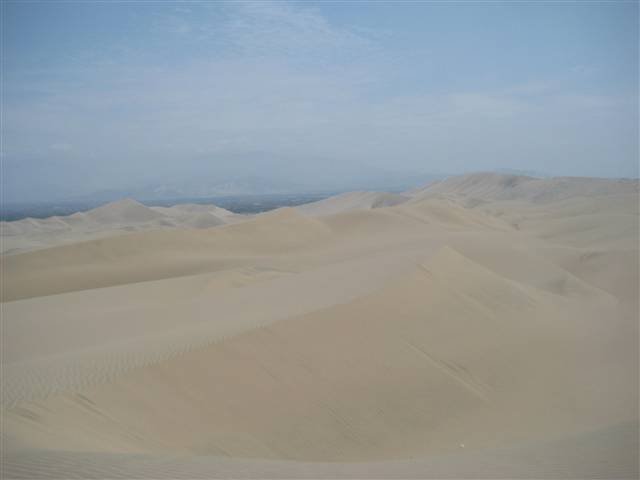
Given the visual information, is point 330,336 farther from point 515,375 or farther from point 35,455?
point 35,455

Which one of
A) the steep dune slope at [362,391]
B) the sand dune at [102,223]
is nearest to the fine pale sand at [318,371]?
the steep dune slope at [362,391]

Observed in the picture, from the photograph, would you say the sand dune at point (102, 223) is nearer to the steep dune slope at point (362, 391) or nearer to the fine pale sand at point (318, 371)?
the fine pale sand at point (318, 371)

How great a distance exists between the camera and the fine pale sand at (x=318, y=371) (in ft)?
19.2

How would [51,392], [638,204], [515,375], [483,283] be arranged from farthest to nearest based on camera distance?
[638,204] → [483,283] → [515,375] → [51,392]

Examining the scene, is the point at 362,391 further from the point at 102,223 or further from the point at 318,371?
the point at 102,223

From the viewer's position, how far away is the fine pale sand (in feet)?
19.2

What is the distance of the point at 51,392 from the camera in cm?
728

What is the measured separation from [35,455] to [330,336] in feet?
21.7

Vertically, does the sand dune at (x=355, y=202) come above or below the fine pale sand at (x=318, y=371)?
above

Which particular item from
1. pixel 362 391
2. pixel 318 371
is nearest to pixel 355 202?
pixel 318 371

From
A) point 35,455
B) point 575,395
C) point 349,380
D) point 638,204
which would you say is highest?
point 638,204

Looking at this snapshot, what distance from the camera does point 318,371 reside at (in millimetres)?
9586

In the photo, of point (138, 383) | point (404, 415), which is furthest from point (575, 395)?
point (138, 383)

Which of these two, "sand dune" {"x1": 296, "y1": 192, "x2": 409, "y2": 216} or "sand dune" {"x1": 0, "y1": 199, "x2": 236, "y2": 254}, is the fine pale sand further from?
"sand dune" {"x1": 296, "y1": 192, "x2": 409, "y2": 216}
